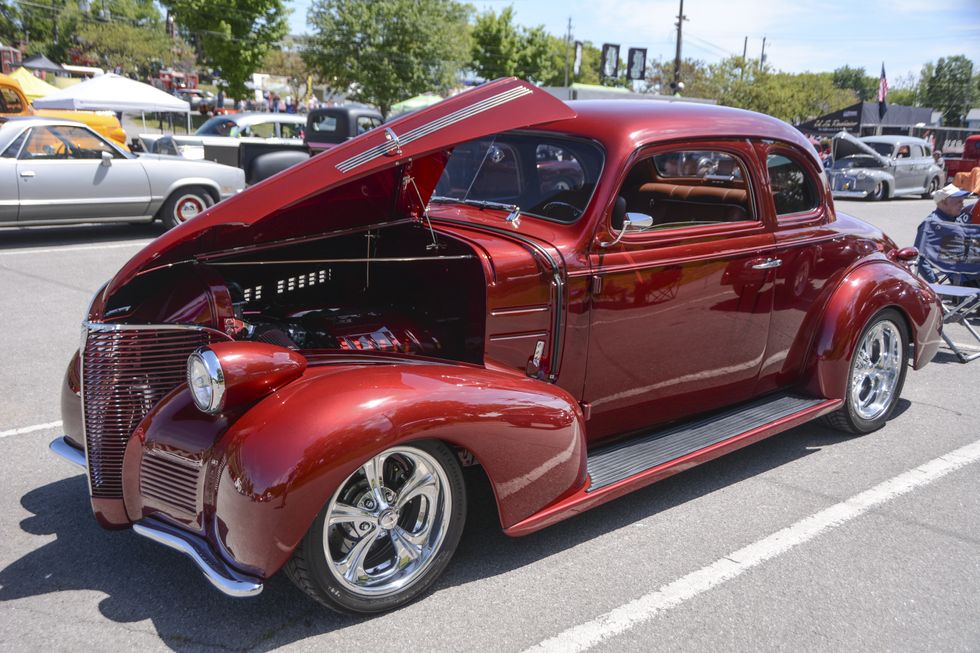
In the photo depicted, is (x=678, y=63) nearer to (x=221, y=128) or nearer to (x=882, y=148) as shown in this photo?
(x=882, y=148)

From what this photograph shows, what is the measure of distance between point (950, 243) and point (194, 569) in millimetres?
7594

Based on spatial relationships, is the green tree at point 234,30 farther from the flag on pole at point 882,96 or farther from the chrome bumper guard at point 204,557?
the chrome bumper guard at point 204,557

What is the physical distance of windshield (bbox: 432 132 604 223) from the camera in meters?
3.80

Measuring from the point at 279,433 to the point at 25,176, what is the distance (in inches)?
377

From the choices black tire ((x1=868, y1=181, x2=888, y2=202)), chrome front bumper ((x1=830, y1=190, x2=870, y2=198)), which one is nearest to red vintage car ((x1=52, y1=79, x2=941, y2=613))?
chrome front bumper ((x1=830, y1=190, x2=870, y2=198))

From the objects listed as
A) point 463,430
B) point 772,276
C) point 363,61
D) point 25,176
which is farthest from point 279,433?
point 363,61

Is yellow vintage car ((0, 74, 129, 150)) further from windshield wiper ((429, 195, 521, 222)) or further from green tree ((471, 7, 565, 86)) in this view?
green tree ((471, 7, 565, 86))

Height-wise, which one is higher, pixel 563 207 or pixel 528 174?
pixel 528 174

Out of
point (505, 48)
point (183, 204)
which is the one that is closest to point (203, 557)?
point (183, 204)

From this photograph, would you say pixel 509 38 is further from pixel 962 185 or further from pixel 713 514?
pixel 713 514

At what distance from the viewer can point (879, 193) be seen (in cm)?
2247

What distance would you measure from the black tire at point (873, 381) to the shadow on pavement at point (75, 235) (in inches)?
390

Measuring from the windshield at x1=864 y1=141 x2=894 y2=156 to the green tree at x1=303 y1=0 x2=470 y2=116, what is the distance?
22.6 metres

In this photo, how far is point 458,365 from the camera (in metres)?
3.34
